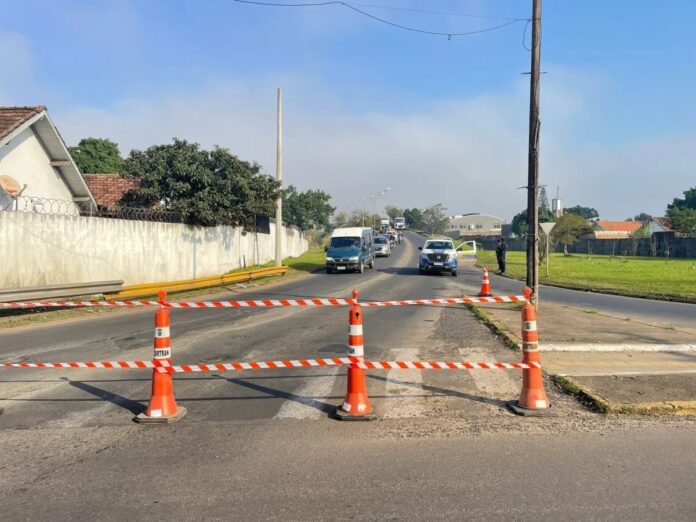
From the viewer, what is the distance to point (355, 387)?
5441mm

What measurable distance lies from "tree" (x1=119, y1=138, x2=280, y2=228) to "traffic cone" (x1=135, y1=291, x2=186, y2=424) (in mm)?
17842

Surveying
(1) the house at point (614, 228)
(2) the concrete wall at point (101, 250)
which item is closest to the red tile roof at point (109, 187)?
(2) the concrete wall at point (101, 250)

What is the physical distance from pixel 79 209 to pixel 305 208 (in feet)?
157

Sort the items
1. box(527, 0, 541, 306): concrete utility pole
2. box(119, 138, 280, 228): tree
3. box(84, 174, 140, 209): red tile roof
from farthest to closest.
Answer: box(84, 174, 140, 209): red tile roof, box(119, 138, 280, 228): tree, box(527, 0, 541, 306): concrete utility pole

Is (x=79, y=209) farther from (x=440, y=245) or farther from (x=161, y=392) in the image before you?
(x=161, y=392)

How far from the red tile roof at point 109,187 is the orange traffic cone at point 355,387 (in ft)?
72.9

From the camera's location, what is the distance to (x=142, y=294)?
1573 cm

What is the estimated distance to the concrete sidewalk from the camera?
228 inches

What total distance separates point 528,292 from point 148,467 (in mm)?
4332

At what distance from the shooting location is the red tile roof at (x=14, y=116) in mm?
17191

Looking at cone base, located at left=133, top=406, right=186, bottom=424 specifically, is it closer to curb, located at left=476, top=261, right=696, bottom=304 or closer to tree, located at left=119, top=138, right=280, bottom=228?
curb, located at left=476, top=261, right=696, bottom=304

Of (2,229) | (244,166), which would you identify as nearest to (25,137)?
(2,229)

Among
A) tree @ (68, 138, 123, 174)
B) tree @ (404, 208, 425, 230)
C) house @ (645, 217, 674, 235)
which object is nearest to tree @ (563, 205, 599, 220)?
tree @ (404, 208, 425, 230)

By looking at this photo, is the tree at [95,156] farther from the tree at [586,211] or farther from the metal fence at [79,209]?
the tree at [586,211]
